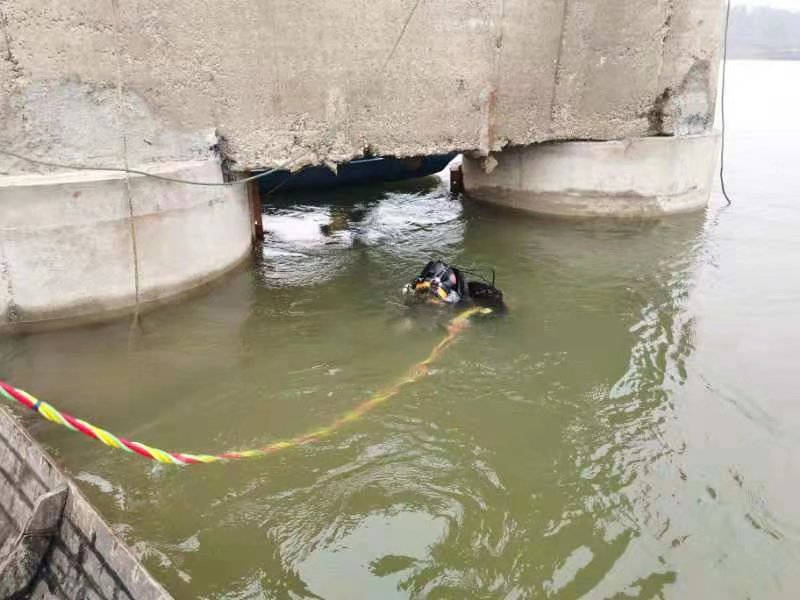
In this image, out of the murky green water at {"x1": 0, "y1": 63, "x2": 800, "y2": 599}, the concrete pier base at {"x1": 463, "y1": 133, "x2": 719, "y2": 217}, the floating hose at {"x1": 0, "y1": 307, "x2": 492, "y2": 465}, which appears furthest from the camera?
the concrete pier base at {"x1": 463, "y1": 133, "x2": 719, "y2": 217}

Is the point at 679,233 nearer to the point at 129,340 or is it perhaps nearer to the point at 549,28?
the point at 549,28

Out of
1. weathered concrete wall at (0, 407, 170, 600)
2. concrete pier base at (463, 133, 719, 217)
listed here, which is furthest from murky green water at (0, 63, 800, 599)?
concrete pier base at (463, 133, 719, 217)

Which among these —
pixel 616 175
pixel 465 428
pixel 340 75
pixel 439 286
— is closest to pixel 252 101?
pixel 340 75

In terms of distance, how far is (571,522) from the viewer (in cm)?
371

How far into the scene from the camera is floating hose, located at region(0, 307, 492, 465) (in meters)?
3.54

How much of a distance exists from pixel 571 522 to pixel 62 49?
18.1 feet

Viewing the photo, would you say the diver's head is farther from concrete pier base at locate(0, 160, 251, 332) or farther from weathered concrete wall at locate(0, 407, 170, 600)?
weathered concrete wall at locate(0, 407, 170, 600)

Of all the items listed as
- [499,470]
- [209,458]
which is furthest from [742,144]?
[209,458]

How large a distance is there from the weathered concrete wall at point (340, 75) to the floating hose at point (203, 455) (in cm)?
268

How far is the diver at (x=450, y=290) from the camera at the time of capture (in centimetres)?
651

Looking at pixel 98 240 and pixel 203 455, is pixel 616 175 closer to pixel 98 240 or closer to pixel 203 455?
pixel 98 240

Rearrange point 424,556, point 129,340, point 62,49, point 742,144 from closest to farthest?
point 424,556, point 62,49, point 129,340, point 742,144

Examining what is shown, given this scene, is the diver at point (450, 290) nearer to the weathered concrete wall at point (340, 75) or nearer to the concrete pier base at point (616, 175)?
the weathered concrete wall at point (340, 75)

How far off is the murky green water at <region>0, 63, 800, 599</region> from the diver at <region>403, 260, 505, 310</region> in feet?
0.81
